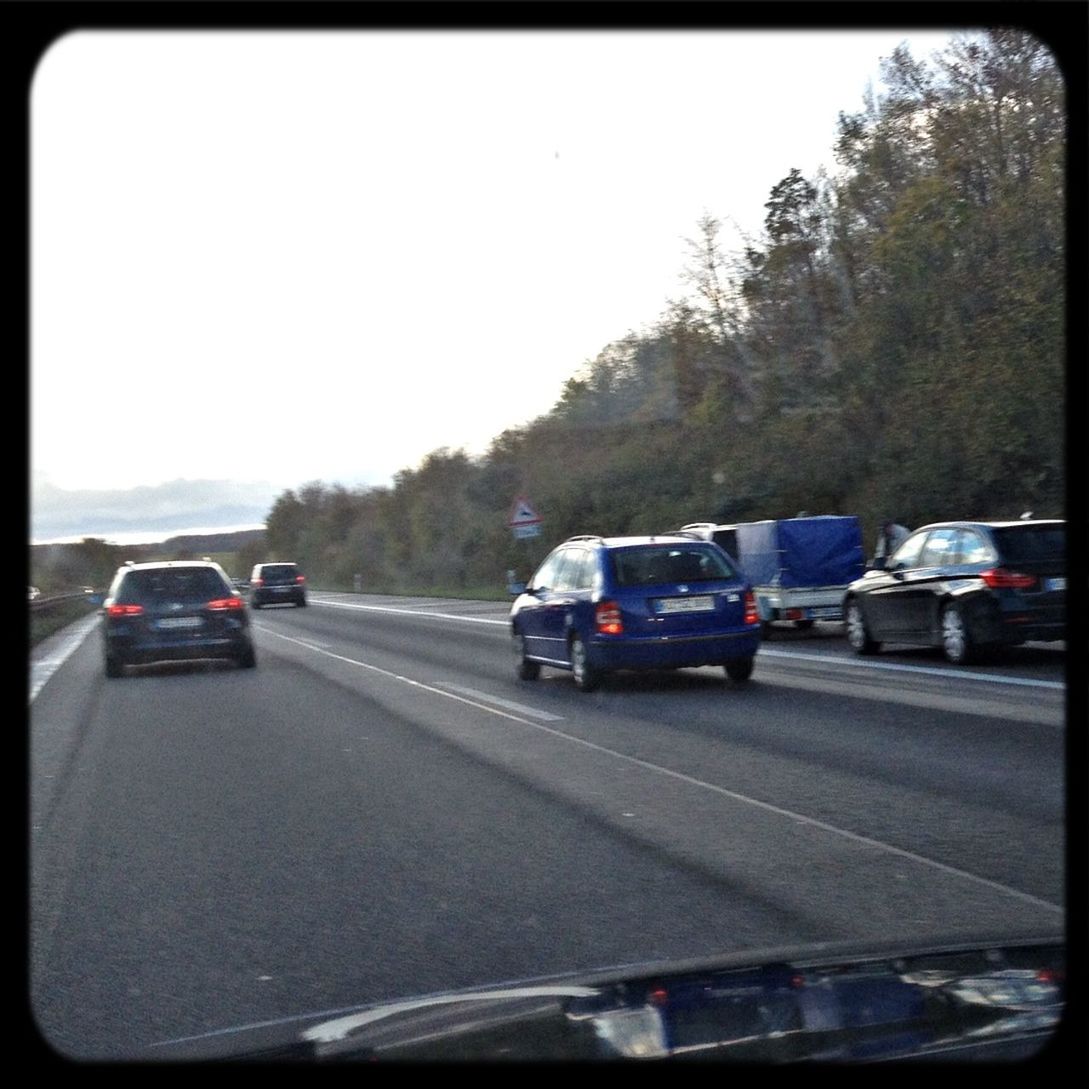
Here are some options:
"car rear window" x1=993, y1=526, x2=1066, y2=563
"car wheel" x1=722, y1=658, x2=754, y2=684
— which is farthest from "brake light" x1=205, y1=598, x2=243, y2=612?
"car rear window" x1=993, y1=526, x2=1066, y2=563

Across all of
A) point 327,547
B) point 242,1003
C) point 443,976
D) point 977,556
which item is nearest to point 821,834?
point 443,976

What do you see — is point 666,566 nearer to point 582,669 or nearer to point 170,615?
point 582,669

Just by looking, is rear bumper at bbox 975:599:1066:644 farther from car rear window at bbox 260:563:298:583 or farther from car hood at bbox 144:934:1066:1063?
car rear window at bbox 260:563:298:583

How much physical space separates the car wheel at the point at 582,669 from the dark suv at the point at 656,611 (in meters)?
0.01

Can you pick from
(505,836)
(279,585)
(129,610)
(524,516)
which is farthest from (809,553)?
(279,585)

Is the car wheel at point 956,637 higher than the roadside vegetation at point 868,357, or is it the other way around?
the roadside vegetation at point 868,357

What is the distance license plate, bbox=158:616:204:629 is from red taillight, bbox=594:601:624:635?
7.72 m

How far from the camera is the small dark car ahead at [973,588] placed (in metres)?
16.2

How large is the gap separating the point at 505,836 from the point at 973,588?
9.57 m

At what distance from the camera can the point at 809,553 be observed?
23.1 metres

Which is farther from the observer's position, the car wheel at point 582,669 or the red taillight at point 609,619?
the car wheel at point 582,669

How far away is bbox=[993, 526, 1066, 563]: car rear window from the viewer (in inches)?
643

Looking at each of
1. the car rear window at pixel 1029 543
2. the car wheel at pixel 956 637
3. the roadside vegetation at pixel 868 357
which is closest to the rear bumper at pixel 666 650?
the car wheel at pixel 956 637

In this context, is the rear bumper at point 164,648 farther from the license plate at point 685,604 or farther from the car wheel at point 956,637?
the car wheel at point 956,637
